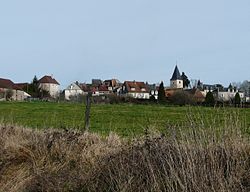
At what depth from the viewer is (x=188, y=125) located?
671 cm

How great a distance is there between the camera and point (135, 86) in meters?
130

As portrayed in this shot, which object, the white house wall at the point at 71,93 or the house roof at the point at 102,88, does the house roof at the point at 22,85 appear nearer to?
the white house wall at the point at 71,93

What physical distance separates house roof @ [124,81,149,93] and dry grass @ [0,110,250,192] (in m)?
117

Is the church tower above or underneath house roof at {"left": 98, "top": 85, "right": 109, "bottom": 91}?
above

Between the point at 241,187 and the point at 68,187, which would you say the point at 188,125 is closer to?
the point at 241,187

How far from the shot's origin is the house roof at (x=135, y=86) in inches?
5017

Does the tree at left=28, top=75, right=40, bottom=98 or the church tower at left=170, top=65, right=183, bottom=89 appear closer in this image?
the tree at left=28, top=75, right=40, bottom=98

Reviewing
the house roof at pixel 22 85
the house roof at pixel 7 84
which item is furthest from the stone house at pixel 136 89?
the house roof at pixel 7 84

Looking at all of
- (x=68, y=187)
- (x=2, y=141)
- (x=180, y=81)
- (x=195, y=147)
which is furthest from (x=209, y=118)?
(x=180, y=81)

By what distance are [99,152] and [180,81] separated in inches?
5144

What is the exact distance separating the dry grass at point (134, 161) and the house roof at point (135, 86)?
117 metres

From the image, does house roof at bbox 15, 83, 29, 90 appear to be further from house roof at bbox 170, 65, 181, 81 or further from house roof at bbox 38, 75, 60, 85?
house roof at bbox 170, 65, 181, 81

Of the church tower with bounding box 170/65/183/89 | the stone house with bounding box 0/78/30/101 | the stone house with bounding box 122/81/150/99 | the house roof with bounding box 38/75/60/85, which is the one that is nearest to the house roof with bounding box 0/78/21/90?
the stone house with bounding box 0/78/30/101

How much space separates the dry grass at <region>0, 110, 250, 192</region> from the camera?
219 inches
